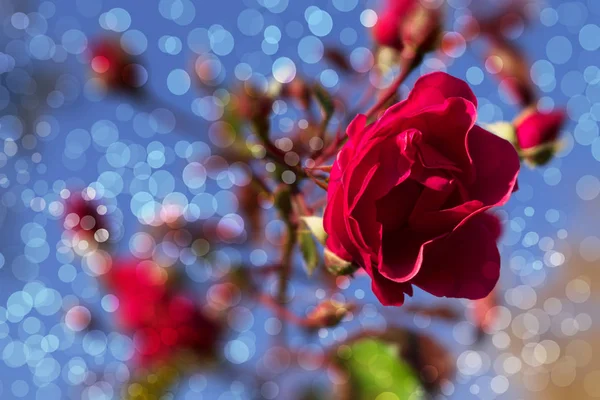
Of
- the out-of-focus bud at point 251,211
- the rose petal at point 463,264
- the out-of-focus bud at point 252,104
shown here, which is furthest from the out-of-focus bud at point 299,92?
the rose petal at point 463,264

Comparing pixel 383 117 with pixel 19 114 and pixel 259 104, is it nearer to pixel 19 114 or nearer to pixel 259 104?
pixel 259 104

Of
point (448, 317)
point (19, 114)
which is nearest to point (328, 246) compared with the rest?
point (448, 317)

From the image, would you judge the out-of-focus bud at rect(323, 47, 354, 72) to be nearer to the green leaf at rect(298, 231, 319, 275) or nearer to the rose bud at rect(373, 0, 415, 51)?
the rose bud at rect(373, 0, 415, 51)

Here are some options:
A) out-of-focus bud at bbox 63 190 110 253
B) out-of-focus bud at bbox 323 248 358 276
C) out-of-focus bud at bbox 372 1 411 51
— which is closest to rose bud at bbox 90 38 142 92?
out-of-focus bud at bbox 63 190 110 253

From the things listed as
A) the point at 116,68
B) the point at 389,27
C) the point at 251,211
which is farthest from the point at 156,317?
the point at 389,27

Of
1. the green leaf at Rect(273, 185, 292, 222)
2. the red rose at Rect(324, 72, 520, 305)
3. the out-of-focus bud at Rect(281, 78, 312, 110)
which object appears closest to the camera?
the red rose at Rect(324, 72, 520, 305)

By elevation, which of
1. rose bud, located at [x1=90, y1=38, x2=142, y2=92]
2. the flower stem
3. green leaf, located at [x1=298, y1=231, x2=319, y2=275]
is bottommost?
rose bud, located at [x1=90, y1=38, x2=142, y2=92]
